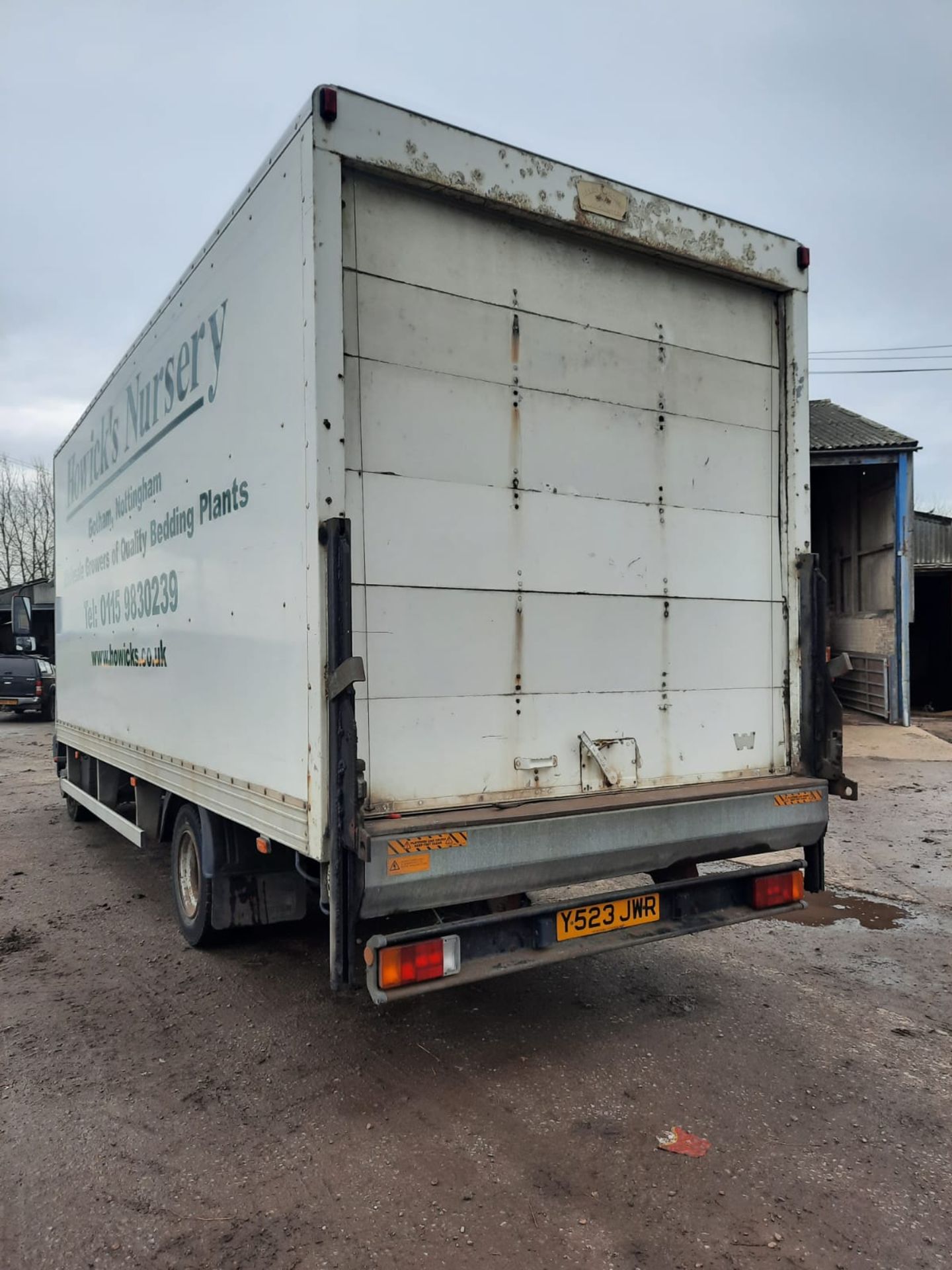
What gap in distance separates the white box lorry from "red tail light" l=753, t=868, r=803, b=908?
0.11 ft

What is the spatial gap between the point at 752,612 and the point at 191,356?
320cm

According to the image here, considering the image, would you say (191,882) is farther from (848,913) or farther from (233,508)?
(848,913)

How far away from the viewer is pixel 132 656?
5953mm

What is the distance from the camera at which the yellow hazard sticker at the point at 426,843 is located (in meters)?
3.13

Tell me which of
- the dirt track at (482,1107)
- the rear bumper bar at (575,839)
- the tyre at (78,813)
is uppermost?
the rear bumper bar at (575,839)

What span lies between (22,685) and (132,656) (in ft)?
63.7

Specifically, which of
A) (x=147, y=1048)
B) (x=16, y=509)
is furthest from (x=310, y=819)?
(x=16, y=509)

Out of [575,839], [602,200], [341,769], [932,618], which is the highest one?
[602,200]

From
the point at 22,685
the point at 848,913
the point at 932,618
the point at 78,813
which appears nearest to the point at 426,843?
the point at 848,913

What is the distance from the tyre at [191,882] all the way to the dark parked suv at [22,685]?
1993 centimetres

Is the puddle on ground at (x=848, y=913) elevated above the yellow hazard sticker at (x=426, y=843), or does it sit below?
below

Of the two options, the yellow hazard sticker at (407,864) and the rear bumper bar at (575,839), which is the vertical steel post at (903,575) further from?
the yellow hazard sticker at (407,864)

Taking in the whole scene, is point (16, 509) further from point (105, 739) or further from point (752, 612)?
point (752, 612)

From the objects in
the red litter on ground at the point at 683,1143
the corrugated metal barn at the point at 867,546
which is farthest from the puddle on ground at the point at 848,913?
the corrugated metal barn at the point at 867,546
